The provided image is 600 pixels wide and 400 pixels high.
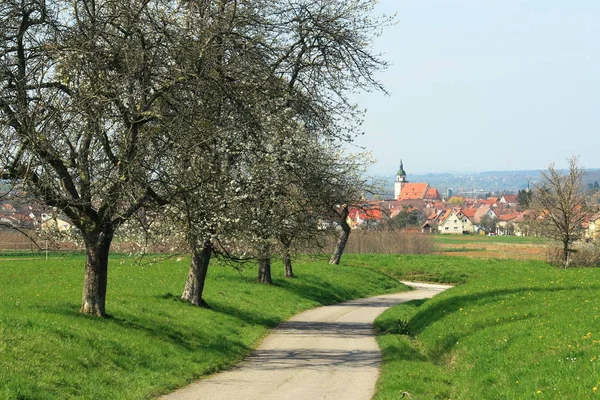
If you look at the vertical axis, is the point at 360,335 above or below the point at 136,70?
below

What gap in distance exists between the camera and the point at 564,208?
5925 centimetres

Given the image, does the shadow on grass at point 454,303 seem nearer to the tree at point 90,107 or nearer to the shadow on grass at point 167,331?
the shadow on grass at point 167,331

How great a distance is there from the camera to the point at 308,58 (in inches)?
1085

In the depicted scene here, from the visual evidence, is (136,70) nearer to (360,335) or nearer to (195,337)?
(195,337)

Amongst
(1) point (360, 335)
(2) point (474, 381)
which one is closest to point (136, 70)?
(2) point (474, 381)

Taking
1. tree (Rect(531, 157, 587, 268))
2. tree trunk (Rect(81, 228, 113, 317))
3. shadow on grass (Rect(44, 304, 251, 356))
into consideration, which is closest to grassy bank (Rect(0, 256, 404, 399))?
shadow on grass (Rect(44, 304, 251, 356))

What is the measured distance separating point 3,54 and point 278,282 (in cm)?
2500

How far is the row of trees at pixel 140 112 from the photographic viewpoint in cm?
1742

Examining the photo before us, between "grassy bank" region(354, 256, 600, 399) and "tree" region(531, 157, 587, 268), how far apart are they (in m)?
30.3

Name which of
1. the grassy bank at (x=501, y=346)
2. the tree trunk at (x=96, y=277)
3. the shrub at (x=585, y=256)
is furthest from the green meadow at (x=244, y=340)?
the shrub at (x=585, y=256)

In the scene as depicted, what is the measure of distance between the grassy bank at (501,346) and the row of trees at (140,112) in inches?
247

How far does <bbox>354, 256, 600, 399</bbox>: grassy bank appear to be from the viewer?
12969 millimetres

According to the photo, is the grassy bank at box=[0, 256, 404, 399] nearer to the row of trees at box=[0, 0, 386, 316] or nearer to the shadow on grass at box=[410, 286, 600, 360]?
the row of trees at box=[0, 0, 386, 316]

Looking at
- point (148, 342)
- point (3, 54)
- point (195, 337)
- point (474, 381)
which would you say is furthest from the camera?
point (195, 337)
